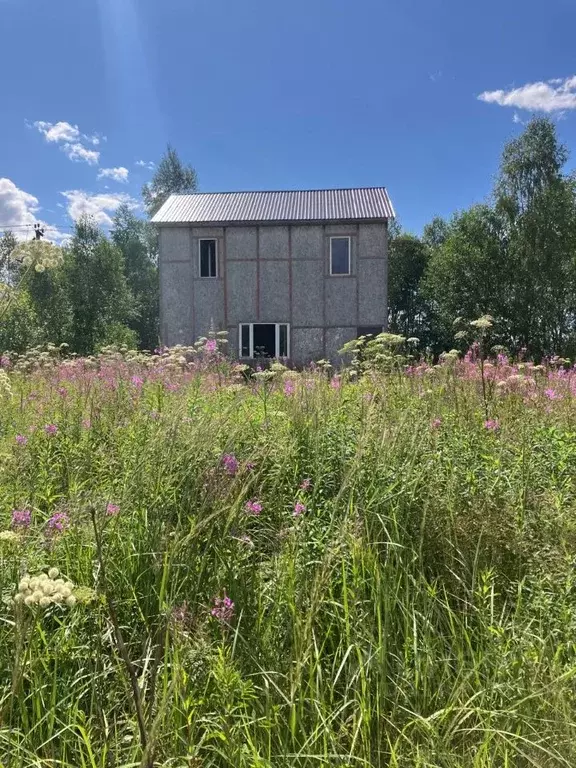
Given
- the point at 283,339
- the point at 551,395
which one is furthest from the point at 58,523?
the point at 283,339

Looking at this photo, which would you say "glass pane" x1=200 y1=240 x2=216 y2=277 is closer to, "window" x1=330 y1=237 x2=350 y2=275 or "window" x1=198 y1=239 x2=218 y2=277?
"window" x1=198 y1=239 x2=218 y2=277

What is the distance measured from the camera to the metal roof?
54.7 ft

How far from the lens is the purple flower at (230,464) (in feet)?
7.35

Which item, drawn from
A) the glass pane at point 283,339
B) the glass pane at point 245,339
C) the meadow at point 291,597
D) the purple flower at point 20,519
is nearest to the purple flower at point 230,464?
the meadow at point 291,597

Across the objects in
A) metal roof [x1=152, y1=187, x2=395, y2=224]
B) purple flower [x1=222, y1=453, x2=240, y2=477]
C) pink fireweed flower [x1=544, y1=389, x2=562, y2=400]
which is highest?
metal roof [x1=152, y1=187, x2=395, y2=224]

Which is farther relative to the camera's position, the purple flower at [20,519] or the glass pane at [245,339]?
the glass pane at [245,339]

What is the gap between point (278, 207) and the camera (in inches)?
691

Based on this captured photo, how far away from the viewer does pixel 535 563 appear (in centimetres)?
197

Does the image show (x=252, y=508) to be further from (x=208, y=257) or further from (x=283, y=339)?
(x=208, y=257)

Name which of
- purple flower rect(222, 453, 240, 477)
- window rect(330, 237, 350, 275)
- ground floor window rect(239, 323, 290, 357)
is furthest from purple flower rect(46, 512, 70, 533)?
window rect(330, 237, 350, 275)

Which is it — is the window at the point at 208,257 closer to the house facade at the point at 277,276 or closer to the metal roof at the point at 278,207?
the house facade at the point at 277,276

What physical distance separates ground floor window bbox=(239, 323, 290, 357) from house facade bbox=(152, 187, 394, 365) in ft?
0.12

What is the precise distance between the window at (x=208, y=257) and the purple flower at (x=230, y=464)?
15571 millimetres

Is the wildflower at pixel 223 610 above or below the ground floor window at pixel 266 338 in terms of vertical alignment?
below
